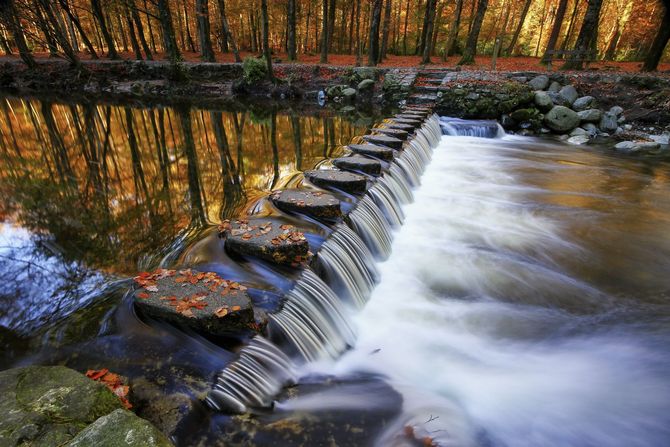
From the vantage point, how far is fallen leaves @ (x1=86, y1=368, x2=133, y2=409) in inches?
82.4

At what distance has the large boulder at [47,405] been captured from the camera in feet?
5.08

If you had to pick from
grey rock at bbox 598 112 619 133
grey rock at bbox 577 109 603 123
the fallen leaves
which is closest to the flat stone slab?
the fallen leaves

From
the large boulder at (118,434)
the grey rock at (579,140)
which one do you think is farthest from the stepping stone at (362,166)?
the grey rock at (579,140)

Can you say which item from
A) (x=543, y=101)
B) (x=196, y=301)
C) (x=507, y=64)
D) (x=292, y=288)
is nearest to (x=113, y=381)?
(x=196, y=301)

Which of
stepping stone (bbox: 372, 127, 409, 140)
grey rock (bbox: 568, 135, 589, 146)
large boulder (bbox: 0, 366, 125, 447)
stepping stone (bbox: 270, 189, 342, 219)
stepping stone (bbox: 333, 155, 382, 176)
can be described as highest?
large boulder (bbox: 0, 366, 125, 447)

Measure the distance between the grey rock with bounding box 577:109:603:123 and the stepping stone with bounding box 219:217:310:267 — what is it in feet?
44.7

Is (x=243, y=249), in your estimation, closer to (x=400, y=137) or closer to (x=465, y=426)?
(x=465, y=426)

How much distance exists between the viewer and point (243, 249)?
3.62 meters

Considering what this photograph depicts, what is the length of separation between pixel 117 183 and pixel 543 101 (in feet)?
46.1

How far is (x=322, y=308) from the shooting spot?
3477mm

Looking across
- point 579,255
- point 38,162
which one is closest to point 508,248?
point 579,255

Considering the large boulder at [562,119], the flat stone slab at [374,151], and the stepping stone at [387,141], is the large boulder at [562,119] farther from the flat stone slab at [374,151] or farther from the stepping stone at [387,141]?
the flat stone slab at [374,151]

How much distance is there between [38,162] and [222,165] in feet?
12.1

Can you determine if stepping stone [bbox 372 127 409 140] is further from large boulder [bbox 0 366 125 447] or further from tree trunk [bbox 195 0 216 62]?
tree trunk [bbox 195 0 216 62]
